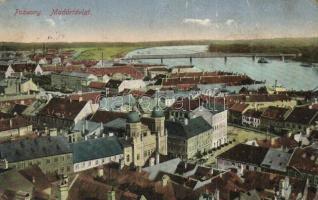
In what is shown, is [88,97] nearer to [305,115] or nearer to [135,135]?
[135,135]

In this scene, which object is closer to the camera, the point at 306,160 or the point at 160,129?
the point at 306,160

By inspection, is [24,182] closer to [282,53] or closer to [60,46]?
[60,46]

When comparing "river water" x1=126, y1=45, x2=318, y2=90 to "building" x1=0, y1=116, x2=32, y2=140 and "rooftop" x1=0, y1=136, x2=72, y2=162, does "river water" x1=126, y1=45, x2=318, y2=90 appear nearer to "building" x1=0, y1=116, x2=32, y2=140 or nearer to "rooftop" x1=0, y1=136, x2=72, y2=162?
"rooftop" x1=0, y1=136, x2=72, y2=162

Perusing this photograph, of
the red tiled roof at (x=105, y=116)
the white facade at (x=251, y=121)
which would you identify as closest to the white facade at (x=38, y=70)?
the red tiled roof at (x=105, y=116)

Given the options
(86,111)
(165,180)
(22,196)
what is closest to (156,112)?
(86,111)

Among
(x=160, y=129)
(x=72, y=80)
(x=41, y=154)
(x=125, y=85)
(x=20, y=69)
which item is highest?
(x=20, y=69)

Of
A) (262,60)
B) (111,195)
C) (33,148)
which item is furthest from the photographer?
(262,60)

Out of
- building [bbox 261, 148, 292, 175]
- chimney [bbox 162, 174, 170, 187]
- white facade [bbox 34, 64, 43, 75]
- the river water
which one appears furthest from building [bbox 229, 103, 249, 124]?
white facade [bbox 34, 64, 43, 75]
